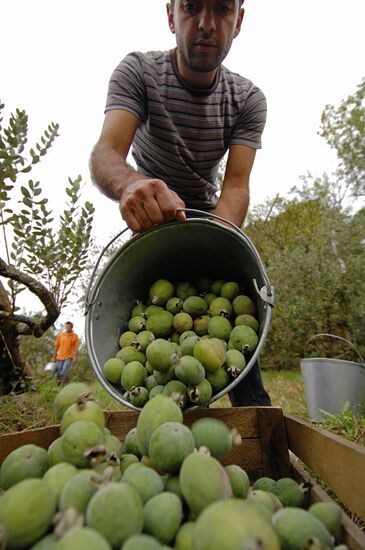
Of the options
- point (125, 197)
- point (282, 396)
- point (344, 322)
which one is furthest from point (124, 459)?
point (344, 322)

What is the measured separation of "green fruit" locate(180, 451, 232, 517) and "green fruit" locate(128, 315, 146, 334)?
1075 mm

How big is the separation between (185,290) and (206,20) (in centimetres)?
165

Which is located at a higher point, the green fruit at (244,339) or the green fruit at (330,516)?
the green fruit at (244,339)

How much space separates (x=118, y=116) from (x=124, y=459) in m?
2.00

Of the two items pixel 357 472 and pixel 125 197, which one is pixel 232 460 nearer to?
pixel 357 472

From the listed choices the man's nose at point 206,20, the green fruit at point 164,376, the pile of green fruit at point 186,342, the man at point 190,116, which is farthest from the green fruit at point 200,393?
the man's nose at point 206,20

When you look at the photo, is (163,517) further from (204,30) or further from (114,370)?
(204,30)

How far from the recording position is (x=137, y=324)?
1979mm

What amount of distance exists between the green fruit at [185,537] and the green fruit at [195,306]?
117 cm

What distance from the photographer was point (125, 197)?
191 centimetres

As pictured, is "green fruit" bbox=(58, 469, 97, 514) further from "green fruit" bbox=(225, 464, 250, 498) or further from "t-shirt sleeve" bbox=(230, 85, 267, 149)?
"t-shirt sleeve" bbox=(230, 85, 267, 149)

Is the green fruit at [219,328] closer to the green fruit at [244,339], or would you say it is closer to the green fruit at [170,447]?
the green fruit at [244,339]

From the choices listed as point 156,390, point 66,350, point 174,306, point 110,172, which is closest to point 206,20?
point 110,172

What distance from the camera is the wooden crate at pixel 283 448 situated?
3.76 ft
